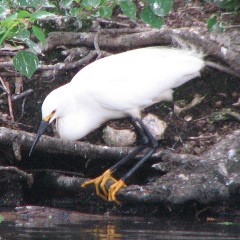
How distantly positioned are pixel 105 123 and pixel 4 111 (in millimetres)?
993

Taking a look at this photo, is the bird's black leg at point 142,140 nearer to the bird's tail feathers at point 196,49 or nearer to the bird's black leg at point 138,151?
the bird's black leg at point 138,151

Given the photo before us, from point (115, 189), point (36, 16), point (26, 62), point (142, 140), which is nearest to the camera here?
point (36, 16)

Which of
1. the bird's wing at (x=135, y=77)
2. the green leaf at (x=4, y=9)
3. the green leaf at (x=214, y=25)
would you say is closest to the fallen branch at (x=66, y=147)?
the bird's wing at (x=135, y=77)

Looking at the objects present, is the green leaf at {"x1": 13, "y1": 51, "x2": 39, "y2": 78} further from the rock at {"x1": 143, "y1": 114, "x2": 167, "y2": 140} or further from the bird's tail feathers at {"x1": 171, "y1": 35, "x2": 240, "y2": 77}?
the bird's tail feathers at {"x1": 171, "y1": 35, "x2": 240, "y2": 77}

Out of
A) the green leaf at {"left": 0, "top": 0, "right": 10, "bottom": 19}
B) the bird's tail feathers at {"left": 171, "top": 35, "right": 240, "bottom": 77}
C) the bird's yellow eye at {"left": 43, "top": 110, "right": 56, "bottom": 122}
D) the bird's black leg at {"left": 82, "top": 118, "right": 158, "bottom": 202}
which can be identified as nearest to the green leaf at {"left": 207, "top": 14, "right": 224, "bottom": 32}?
the bird's tail feathers at {"left": 171, "top": 35, "right": 240, "bottom": 77}

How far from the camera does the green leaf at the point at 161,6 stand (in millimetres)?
6976

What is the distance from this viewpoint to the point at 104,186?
8.06m

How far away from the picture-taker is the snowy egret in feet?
27.0

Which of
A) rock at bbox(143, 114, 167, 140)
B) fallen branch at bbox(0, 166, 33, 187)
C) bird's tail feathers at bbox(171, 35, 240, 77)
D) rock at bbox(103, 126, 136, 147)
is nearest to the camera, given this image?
fallen branch at bbox(0, 166, 33, 187)

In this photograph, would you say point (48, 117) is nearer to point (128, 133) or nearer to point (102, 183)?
point (102, 183)

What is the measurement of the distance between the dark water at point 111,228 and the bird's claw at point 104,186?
32cm

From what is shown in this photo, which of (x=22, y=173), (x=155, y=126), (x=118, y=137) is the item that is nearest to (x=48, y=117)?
(x=22, y=173)

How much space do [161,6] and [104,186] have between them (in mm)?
1858

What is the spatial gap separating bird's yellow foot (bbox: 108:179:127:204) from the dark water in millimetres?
274
